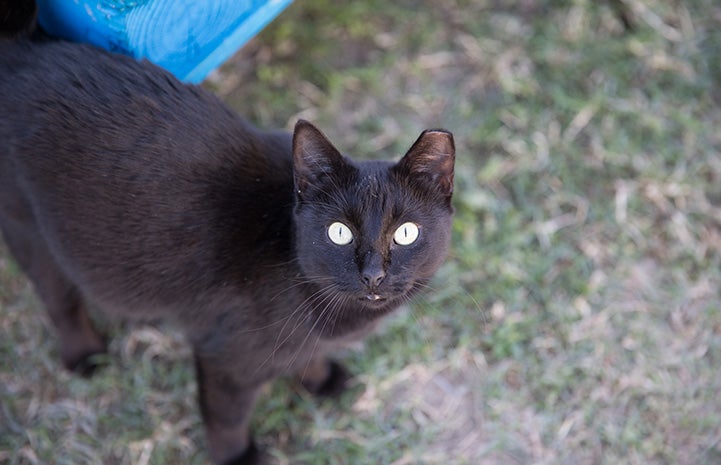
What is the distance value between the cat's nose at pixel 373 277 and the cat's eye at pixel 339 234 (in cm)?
12

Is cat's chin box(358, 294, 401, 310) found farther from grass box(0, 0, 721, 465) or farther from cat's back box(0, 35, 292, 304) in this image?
grass box(0, 0, 721, 465)

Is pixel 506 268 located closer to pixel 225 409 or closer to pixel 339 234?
pixel 339 234

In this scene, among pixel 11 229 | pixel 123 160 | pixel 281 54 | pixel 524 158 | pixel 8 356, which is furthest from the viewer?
pixel 281 54

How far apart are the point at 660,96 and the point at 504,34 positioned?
745 millimetres

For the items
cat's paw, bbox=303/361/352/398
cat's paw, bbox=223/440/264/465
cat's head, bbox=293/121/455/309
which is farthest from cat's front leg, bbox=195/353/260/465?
cat's head, bbox=293/121/455/309

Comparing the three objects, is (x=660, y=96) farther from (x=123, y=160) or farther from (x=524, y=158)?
(x=123, y=160)

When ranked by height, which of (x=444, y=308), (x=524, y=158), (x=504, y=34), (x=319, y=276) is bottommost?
(x=444, y=308)

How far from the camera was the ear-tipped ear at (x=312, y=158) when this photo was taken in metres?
1.76

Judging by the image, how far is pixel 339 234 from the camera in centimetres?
180

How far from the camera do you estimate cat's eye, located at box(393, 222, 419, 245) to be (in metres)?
1.79

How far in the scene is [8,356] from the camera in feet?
8.27

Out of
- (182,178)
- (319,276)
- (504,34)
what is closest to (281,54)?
(504,34)

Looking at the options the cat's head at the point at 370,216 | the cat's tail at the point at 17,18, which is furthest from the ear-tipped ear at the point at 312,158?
the cat's tail at the point at 17,18

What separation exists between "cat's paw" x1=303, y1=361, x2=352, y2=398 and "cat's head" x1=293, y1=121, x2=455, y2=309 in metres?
0.68
